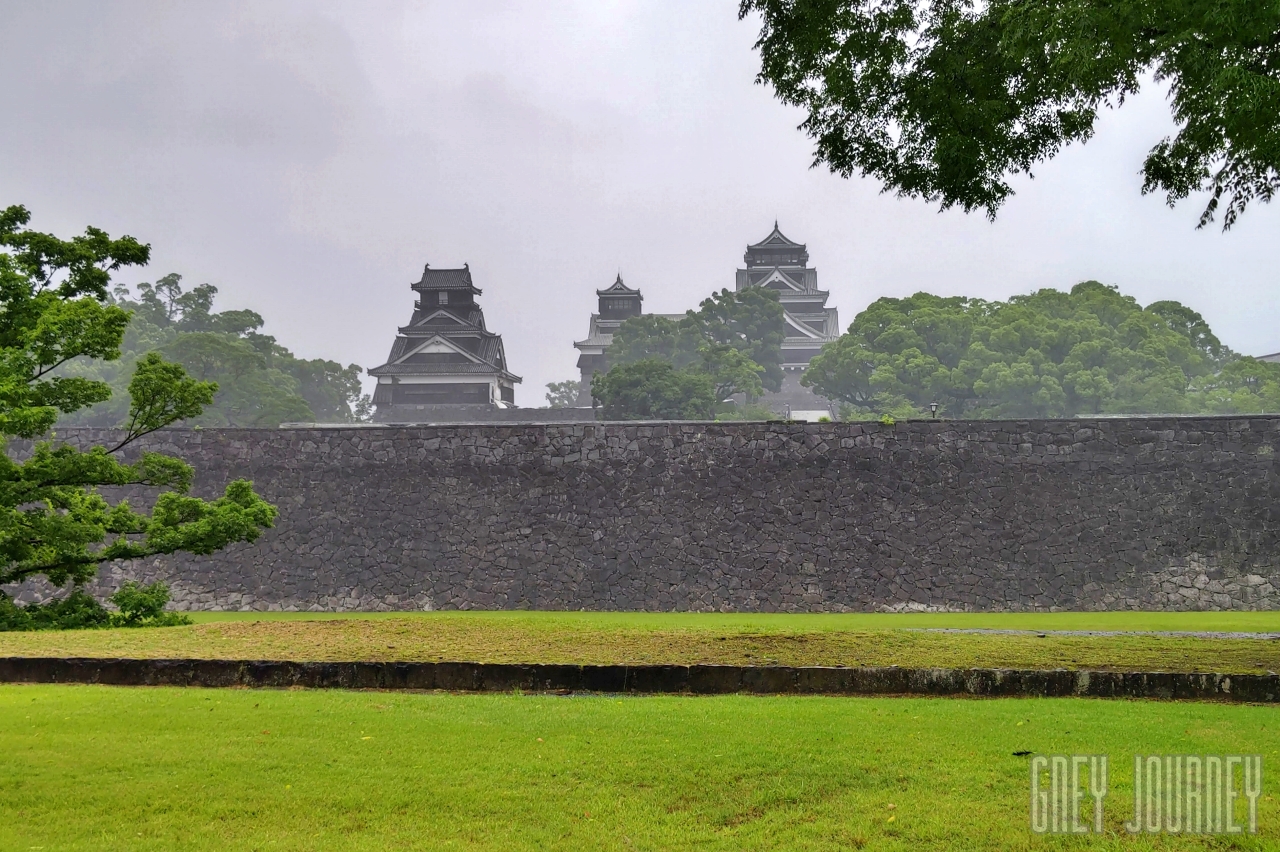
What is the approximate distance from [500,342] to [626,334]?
16.6 ft

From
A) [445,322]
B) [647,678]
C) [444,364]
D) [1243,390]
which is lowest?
[647,678]

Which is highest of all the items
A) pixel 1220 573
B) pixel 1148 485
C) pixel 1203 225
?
pixel 1203 225

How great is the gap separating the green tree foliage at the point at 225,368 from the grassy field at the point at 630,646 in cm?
1890

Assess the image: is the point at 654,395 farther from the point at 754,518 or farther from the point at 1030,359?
the point at 754,518

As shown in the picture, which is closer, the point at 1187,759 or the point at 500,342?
the point at 1187,759

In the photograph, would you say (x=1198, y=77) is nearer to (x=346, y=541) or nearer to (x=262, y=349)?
(x=346, y=541)

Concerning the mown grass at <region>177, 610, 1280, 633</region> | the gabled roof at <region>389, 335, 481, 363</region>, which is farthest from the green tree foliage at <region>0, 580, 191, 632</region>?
the gabled roof at <region>389, 335, 481, 363</region>

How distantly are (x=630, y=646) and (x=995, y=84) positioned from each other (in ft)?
16.3

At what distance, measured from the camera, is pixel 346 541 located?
16.5 metres

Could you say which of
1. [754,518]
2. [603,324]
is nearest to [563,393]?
[603,324]

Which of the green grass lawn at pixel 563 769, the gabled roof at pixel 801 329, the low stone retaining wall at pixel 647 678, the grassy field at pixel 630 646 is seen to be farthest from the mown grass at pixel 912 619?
the gabled roof at pixel 801 329

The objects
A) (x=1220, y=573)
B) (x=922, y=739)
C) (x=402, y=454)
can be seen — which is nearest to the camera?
(x=922, y=739)

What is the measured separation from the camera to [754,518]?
16109 millimetres

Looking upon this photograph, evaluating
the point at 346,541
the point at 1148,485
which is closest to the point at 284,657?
the point at 346,541
